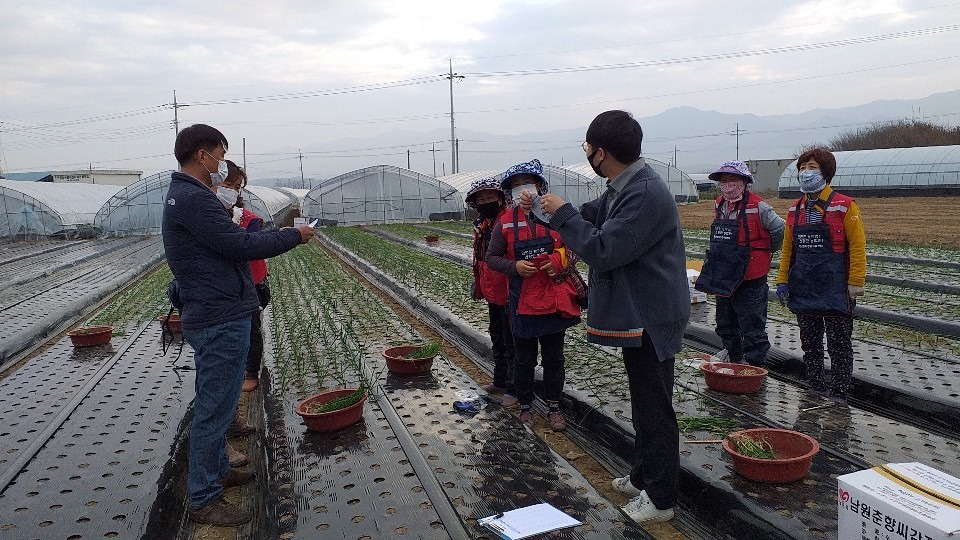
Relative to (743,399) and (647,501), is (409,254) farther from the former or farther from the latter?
(647,501)

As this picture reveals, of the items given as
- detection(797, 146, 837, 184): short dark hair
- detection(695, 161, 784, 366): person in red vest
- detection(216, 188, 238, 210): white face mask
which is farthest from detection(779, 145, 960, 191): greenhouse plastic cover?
detection(216, 188, 238, 210): white face mask

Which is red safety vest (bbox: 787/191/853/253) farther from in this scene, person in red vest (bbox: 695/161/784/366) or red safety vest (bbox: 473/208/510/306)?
red safety vest (bbox: 473/208/510/306)

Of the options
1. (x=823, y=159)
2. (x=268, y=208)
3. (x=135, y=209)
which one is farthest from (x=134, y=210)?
→ (x=823, y=159)

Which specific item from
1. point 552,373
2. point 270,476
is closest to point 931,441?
point 552,373

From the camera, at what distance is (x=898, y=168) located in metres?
31.0

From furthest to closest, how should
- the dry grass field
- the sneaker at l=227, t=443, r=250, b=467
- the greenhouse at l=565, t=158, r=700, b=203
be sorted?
the greenhouse at l=565, t=158, r=700, b=203 < the dry grass field < the sneaker at l=227, t=443, r=250, b=467

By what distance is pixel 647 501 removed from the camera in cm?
287

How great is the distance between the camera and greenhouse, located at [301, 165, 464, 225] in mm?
28969

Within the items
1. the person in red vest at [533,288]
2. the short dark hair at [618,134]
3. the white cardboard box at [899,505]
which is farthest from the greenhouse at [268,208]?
the white cardboard box at [899,505]

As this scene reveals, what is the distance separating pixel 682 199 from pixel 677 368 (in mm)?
33776

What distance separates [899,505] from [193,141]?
300cm

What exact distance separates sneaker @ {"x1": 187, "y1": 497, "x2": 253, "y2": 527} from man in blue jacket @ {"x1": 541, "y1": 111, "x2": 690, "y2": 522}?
1731 mm

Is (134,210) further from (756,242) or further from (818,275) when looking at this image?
(818,275)

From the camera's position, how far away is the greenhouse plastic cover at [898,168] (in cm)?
2912
